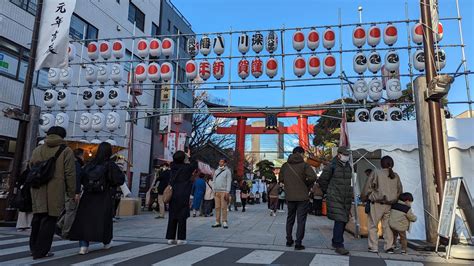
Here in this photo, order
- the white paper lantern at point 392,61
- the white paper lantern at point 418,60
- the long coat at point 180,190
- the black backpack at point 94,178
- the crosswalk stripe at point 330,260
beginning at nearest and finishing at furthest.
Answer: the crosswalk stripe at point 330,260 < the black backpack at point 94,178 < the long coat at point 180,190 < the white paper lantern at point 418,60 < the white paper lantern at point 392,61

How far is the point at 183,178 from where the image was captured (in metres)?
7.23

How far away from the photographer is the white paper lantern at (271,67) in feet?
51.8

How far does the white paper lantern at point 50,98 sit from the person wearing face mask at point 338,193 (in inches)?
546

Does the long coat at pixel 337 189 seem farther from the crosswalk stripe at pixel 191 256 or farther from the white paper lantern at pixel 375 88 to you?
the white paper lantern at pixel 375 88

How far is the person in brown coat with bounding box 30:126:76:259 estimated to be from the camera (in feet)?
18.0

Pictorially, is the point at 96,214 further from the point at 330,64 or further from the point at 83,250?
the point at 330,64

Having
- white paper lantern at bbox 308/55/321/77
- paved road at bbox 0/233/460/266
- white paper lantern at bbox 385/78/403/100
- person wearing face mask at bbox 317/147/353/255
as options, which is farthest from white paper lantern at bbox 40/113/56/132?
white paper lantern at bbox 385/78/403/100

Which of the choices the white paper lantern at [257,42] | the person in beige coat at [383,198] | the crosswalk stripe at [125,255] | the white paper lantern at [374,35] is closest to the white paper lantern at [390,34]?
the white paper lantern at [374,35]

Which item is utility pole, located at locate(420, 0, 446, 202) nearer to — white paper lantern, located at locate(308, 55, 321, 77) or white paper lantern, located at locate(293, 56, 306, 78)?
white paper lantern, located at locate(308, 55, 321, 77)

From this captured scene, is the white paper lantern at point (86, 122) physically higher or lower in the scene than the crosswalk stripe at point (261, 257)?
higher

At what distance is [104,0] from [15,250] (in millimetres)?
18756

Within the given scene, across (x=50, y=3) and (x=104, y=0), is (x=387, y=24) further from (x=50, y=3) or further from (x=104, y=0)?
(x=104, y=0)

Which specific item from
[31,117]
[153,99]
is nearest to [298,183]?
[31,117]

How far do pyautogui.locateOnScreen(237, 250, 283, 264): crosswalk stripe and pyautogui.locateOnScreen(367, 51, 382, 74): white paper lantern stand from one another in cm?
1054
